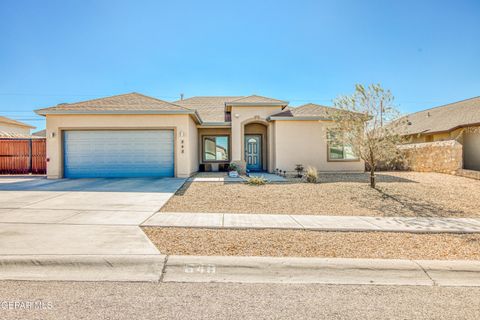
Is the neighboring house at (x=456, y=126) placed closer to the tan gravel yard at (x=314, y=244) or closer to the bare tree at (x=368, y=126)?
the bare tree at (x=368, y=126)

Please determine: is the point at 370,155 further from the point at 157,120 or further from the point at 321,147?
the point at 157,120

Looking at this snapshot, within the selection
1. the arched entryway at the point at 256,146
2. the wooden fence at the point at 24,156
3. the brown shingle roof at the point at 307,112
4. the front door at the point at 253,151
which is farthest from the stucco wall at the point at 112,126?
the brown shingle roof at the point at 307,112

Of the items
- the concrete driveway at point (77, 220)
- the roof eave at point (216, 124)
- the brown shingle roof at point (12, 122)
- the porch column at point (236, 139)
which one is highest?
the brown shingle roof at point (12, 122)

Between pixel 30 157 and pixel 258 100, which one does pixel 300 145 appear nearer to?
pixel 258 100

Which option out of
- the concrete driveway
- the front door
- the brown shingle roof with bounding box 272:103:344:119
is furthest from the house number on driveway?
the front door

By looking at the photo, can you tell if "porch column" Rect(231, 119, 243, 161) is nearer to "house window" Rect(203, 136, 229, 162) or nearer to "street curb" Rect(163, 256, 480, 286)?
"house window" Rect(203, 136, 229, 162)

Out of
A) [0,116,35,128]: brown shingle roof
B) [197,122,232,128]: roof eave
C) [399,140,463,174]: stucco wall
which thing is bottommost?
[399,140,463,174]: stucco wall

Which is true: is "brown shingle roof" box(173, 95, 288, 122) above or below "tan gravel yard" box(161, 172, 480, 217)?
above

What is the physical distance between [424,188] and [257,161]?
10.3 meters

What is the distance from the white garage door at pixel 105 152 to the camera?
44.5 ft

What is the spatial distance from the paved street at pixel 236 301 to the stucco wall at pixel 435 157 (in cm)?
1407

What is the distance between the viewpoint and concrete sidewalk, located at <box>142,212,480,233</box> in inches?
221

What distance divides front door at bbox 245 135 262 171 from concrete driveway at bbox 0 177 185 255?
9371mm

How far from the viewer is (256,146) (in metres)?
18.6
